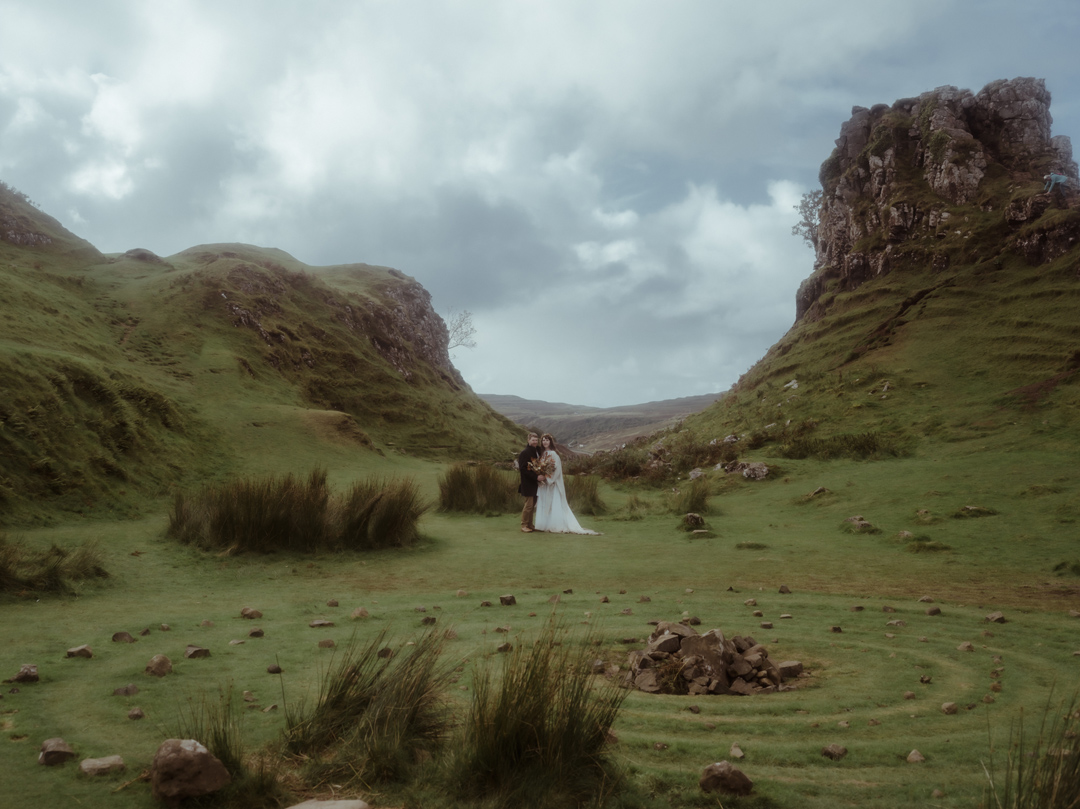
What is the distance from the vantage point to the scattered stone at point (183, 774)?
2443 millimetres

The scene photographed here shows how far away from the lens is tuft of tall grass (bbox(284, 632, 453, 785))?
109 inches

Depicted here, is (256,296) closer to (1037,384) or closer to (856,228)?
(856,228)

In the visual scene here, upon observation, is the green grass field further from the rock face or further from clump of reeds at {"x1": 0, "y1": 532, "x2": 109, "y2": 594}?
the rock face

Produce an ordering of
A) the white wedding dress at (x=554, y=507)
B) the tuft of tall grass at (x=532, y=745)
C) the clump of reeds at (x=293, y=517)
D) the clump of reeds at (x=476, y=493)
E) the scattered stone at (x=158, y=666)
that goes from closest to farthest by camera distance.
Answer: the tuft of tall grass at (x=532, y=745) < the scattered stone at (x=158, y=666) < the clump of reeds at (x=293, y=517) < the white wedding dress at (x=554, y=507) < the clump of reeds at (x=476, y=493)

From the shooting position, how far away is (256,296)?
36.4 m

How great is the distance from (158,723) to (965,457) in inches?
586

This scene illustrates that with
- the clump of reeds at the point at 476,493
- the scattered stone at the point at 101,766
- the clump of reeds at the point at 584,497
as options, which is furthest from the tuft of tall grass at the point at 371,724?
the clump of reeds at the point at 584,497

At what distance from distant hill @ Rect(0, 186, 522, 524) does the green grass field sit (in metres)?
2.90

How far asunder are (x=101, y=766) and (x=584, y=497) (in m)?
12.9

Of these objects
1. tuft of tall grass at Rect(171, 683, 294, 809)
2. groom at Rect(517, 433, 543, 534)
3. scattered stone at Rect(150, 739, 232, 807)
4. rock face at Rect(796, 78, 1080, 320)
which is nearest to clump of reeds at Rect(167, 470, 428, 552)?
groom at Rect(517, 433, 543, 534)

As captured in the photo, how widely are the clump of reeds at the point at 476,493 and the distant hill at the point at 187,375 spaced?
232 inches

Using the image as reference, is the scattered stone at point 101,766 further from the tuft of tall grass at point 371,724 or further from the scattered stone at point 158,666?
the scattered stone at point 158,666

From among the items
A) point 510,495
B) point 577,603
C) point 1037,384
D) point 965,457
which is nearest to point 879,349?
point 1037,384

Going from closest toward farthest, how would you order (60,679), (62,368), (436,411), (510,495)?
(60,679) → (62,368) → (510,495) → (436,411)
